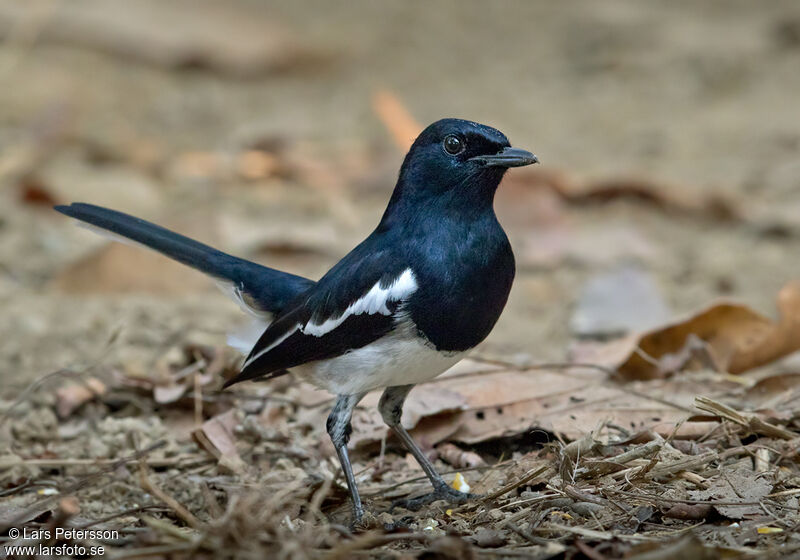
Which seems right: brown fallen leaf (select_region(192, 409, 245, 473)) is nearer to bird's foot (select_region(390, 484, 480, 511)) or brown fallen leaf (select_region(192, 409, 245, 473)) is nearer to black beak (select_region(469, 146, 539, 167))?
bird's foot (select_region(390, 484, 480, 511))

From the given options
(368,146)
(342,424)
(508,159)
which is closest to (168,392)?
(342,424)

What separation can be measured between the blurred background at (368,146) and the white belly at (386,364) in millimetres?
1089

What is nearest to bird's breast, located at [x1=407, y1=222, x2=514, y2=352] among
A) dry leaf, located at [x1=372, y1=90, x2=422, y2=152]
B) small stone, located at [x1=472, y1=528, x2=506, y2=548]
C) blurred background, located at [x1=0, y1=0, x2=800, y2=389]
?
small stone, located at [x1=472, y1=528, x2=506, y2=548]

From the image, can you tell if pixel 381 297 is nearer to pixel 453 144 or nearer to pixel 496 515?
pixel 453 144

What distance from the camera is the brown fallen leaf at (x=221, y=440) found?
4164mm

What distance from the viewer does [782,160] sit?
26.4ft

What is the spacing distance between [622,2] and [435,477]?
27.5ft

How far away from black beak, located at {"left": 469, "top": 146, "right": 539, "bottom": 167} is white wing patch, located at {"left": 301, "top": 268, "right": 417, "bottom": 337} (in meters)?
0.51

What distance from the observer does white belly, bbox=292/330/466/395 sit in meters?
3.62

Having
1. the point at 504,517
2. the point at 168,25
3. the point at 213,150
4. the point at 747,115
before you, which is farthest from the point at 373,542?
the point at 168,25

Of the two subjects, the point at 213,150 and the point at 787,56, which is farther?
the point at 787,56

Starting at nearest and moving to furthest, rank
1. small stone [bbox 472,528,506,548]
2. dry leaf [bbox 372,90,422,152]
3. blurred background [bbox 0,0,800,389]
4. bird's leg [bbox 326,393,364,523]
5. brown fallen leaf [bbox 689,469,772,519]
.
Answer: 1. small stone [bbox 472,528,506,548]
2. brown fallen leaf [bbox 689,469,772,519]
3. bird's leg [bbox 326,393,364,523]
4. blurred background [bbox 0,0,800,389]
5. dry leaf [bbox 372,90,422,152]

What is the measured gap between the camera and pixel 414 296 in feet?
11.8

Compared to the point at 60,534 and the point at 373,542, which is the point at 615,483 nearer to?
the point at 373,542
